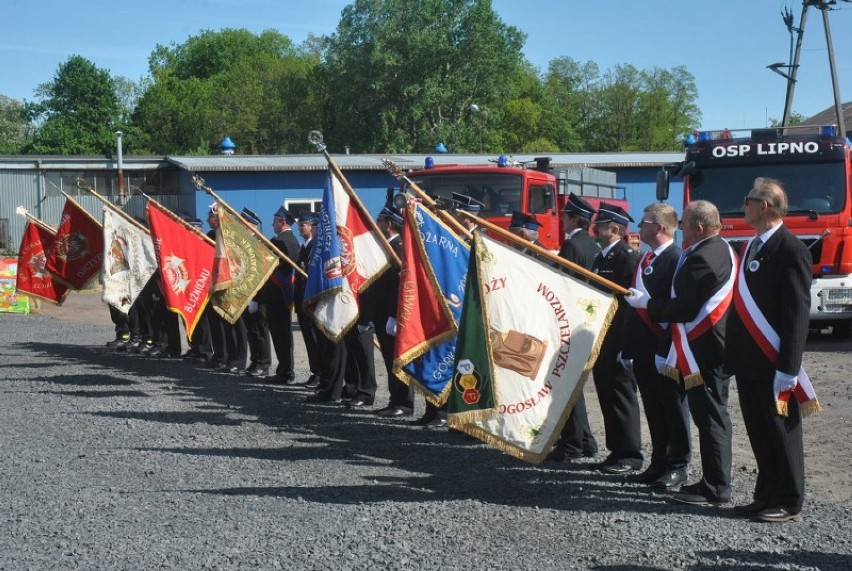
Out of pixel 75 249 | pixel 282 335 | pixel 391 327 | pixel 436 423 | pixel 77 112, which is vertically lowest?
pixel 436 423

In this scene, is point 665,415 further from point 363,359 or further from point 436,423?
point 363,359

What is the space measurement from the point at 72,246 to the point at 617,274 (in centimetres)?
1038

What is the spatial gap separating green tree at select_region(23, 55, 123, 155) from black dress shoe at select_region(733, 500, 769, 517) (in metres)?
67.7

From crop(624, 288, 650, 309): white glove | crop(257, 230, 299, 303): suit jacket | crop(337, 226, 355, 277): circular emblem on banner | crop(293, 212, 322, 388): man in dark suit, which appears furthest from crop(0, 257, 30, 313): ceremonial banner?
crop(624, 288, 650, 309): white glove

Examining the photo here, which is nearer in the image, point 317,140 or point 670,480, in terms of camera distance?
point 670,480

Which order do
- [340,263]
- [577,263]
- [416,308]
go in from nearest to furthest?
[577,263] → [416,308] → [340,263]

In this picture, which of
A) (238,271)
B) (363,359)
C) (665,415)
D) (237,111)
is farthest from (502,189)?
(237,111)

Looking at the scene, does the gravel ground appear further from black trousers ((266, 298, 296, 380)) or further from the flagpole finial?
the flagpole finial

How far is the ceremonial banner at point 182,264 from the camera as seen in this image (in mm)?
12828

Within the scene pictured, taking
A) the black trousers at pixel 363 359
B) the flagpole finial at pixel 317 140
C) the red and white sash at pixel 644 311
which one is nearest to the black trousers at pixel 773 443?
the red and white sash at pixel 644 311

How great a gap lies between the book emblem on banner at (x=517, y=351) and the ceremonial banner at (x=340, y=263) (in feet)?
11.0

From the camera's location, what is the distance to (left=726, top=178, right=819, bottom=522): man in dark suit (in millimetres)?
5816

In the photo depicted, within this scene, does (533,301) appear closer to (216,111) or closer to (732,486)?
(732,486)

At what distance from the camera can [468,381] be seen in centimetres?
664
